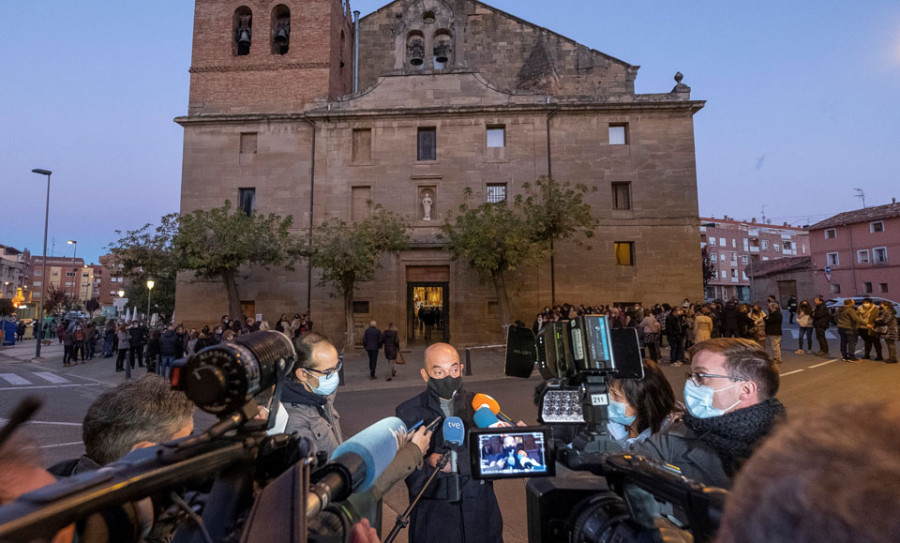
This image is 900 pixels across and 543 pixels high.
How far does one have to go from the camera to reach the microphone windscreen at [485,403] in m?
3.01

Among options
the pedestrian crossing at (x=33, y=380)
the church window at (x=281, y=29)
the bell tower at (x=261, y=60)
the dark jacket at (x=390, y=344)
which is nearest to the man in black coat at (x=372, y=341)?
the dark jacket at (x=390, y=344)

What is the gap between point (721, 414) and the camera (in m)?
2.23

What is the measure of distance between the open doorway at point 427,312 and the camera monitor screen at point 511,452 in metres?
19.7

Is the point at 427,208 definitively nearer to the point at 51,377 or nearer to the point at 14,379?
the point at 51,377

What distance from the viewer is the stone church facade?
69.8 ft

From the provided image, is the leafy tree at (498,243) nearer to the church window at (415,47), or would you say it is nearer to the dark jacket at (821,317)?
the dark jacket at (821,317)

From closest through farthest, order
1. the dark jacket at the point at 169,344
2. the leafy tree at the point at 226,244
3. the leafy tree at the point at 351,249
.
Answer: the dark jacket at the point at 169,344
the leafy tree at the point at 226,244
the leafy tree at the point at 351,249

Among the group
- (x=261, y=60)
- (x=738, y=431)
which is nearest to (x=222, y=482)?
(x=738, y=431)

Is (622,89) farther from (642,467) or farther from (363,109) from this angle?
(642,467)

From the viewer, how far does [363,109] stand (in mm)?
22094

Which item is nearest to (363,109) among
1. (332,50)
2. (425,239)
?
(332,50)

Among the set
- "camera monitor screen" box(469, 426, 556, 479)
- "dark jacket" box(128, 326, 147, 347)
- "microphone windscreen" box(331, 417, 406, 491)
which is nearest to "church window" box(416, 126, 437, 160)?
"dark jacket" box(128, 326, 147, 347)

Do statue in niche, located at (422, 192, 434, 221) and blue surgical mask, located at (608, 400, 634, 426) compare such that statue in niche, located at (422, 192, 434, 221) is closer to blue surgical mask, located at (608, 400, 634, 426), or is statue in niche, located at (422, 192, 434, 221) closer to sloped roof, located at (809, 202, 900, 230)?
blue surgical mask, located at (608, 400, 634, 426)

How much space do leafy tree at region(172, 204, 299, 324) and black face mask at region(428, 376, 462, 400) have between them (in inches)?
676
